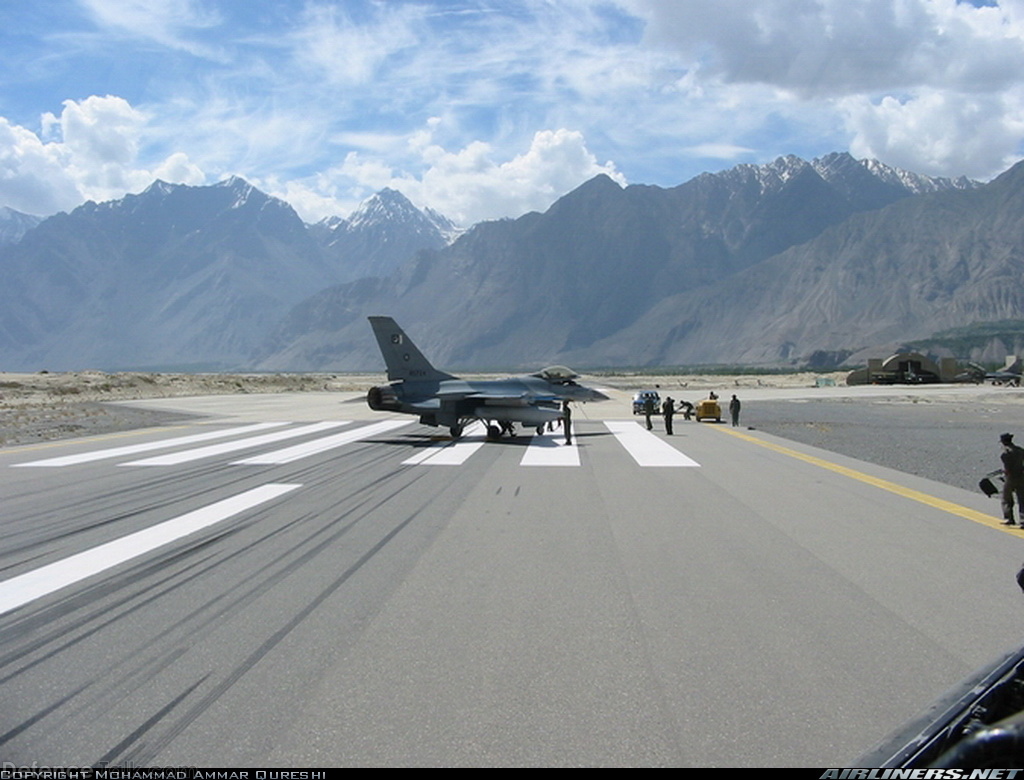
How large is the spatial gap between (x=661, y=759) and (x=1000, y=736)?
1819mm

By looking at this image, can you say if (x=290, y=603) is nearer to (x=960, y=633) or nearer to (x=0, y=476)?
(x=960, y=633)

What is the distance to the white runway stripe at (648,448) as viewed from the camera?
63.3 ft

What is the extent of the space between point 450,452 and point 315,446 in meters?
4.29

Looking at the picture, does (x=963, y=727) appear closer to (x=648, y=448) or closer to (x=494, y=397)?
(x=648, y=448)

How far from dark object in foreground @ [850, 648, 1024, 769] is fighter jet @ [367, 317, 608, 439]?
21542 mm

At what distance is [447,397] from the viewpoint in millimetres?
26125

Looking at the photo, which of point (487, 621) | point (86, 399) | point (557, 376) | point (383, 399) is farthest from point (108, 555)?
point (86, 399)

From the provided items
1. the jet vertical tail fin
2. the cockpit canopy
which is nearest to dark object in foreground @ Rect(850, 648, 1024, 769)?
the jet vertical tail fin

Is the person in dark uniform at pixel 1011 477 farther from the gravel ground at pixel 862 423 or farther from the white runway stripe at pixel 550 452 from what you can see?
the white runway stripe at pixel 550 452

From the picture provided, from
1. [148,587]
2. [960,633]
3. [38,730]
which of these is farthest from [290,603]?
[960,633]

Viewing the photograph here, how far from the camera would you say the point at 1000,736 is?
3.11m

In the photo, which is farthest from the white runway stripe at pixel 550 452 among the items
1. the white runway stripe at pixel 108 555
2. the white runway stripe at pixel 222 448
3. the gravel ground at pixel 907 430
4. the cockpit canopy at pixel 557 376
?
the white runway stripe at pixel 222 448

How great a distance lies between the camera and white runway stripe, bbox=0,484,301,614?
7.88 m

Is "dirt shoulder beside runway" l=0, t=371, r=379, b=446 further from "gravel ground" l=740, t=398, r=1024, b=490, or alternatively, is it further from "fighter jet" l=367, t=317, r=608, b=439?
"gravel ground" l=740, t=398, r=1024, b=490
